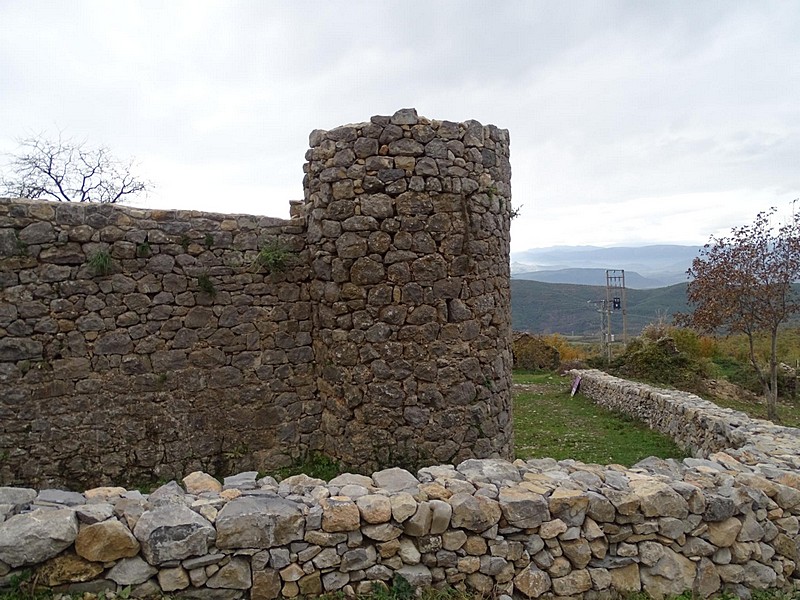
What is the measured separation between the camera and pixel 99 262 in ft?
20.8

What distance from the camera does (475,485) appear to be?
4461mm

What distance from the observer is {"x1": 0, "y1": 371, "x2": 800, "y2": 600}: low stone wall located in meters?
3.49

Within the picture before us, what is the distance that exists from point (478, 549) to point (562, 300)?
64347 millimetres

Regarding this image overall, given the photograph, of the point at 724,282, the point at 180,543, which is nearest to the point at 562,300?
the point at 724,282

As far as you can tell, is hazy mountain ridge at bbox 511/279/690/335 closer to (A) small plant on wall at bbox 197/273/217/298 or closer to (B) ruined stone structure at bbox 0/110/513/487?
(B) ruined stone structure at bbox 0/110/513/487

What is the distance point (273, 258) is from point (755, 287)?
12841 mm

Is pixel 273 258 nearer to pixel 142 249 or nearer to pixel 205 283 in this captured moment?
pixel 205 283

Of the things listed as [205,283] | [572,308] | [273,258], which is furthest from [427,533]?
[572,308]

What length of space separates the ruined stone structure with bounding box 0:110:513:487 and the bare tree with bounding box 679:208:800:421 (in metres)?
9.84

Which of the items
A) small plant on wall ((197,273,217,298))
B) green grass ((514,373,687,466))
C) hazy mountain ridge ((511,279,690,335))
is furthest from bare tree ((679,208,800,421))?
hazy mountain ridge ((511,279,690,335))

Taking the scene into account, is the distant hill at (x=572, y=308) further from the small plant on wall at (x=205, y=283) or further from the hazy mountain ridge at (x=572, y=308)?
the small plant on wall at (x=205, y=283)

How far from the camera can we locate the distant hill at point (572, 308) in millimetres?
57188

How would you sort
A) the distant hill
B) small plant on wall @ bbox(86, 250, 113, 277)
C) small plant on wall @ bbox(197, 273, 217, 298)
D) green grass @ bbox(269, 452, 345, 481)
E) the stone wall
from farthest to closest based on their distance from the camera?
the distant hill, green grass @ bbox(269, 452, 345, 481), small plant on wall @ bbox(197, 273, 217, 298), small plant on wall @ bbox(86, 250, 113, 277), the stone wall

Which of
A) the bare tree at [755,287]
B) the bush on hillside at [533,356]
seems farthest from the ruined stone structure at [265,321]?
the bush on hillside at [533,356]
